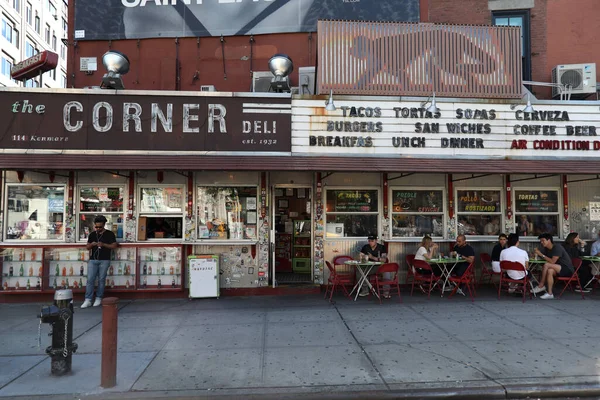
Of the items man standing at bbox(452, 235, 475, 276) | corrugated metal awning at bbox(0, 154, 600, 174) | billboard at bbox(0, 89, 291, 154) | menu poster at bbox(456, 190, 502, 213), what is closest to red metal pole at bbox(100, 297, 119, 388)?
corrugated metal awning at bbox(0, 154, 600, 174)

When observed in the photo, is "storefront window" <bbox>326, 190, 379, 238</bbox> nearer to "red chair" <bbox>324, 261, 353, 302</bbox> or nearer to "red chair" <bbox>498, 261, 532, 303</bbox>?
"red chair" <bbox>324, 261, 353, 302</bbox>

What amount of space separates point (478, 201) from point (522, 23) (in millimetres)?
5374

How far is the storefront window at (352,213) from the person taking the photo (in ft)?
32.2

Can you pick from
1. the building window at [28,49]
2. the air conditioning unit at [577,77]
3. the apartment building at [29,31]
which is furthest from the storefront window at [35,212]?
the building window at [28,49]

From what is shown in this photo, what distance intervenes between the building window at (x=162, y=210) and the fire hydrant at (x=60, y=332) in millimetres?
4409

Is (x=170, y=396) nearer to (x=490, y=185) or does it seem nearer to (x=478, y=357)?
(x=478, y=357)

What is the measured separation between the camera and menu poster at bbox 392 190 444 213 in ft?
32.6

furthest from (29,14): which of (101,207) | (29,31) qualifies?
(101,207)

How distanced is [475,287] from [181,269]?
7.18m

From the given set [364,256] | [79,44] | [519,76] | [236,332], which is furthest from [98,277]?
[519,76]

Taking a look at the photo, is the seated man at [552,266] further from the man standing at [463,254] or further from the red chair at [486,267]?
the man standing at [463,254]

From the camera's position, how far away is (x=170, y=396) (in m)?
4.31

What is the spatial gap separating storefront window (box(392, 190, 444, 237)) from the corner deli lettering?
1.48 metres

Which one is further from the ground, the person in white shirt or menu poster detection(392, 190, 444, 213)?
menu poster detection(392, 190, 444, 213)
